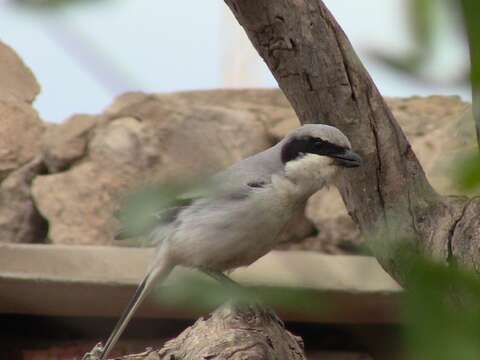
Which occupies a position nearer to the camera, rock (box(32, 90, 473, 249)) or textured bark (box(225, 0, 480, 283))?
textured bark (box(225, 0, 480, 283))

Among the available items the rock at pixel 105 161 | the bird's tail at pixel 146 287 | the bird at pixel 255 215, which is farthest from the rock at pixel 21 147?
the bird at pixel 255 215

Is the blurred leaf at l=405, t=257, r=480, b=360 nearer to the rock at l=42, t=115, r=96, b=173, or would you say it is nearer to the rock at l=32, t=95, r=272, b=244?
the rock at l=32, t=95, r=272, b=244

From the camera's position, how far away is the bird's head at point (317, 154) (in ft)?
7.50

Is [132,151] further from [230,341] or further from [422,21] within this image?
[422,21]

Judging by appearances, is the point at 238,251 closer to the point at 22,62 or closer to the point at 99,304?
the point at 99,304

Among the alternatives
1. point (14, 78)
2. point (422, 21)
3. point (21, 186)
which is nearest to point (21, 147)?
point (21, 186)

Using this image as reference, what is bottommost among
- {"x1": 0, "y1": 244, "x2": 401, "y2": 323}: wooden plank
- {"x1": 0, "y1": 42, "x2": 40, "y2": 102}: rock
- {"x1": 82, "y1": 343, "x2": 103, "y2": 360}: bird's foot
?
{"x1": 0, "y1": 244, "x2": 401, "y2": 323}: wooden plank

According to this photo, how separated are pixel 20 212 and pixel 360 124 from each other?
208cm

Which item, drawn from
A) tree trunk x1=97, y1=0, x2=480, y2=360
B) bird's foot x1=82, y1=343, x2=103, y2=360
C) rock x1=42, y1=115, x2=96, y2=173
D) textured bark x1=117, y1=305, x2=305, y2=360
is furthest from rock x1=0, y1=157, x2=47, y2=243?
textured bark x1=117, y1=305, x2=305, y2=360

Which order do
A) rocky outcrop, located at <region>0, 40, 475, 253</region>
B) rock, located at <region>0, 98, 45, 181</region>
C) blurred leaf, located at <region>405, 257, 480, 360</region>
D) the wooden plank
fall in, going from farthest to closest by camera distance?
1. rocky outcrop, located at <region>0, 40, 475, 253</region>
2. rock, located at <region>0, 98, 45, 181</region>
3. the wooden plank
4. blurred leaf, located at <region>405, 257, 480, 360</region>

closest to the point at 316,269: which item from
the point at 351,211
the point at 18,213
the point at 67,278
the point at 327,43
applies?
the point at 327,43

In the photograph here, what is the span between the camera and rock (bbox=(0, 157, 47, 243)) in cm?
392

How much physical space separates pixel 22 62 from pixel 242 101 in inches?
155

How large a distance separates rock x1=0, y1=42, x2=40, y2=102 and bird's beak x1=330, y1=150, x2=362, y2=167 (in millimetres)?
1763
